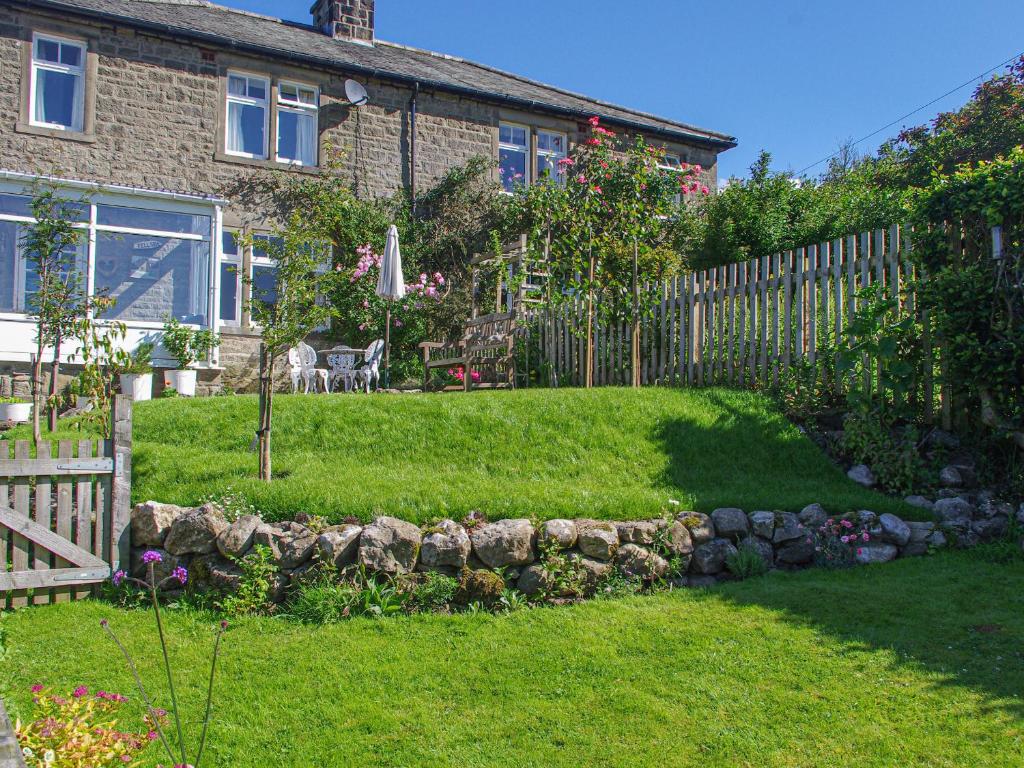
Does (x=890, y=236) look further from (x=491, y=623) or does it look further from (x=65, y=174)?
(x=65, y=174)

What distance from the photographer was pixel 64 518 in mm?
5789

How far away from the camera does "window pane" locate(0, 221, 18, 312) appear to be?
42.5 ft

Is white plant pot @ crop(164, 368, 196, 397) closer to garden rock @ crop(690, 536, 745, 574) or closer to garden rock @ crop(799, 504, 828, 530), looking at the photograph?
garden rock @ crop(690, 536, 745, 574)

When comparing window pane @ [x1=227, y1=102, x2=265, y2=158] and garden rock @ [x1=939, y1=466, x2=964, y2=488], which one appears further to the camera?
window pane @ [x1=227, y1=102, x2=265, y2=158]

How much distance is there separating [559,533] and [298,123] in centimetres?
1243

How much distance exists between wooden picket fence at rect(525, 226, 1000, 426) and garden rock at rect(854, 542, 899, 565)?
6.65 ft

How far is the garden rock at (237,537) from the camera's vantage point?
5.61 meters

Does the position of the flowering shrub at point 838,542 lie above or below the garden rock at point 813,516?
below

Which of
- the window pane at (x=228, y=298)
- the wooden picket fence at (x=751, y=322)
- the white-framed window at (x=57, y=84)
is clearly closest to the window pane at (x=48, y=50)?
the white-framed window at (x=57, y=84)

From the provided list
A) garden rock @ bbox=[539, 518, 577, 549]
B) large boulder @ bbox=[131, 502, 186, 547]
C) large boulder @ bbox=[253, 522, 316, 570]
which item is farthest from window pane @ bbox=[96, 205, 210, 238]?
garden rock @ bbox=[539, 518, 577, 549]

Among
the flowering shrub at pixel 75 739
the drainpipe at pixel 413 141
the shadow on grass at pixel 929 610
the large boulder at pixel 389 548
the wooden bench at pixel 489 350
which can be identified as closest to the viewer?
the flowering shrub at pixel 75 739

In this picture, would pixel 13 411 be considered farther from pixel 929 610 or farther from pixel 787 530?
pixel 929 610

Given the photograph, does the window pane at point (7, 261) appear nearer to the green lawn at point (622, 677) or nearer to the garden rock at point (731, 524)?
the green lawn at point (622, 677)

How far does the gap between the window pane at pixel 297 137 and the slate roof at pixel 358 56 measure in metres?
1.01
